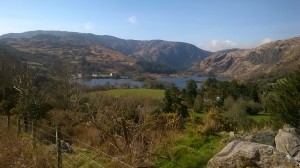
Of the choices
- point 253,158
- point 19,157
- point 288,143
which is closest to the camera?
point 253,158

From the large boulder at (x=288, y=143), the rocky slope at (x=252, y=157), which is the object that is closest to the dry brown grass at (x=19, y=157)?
the rocky slope at (x=252, y=157)

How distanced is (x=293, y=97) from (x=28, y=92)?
50.7 ft

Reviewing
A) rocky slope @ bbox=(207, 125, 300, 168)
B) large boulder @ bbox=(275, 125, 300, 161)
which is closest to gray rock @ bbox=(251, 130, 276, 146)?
large boulder @ bbox=(275, 125, 300, 161)

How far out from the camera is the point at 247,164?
780cm

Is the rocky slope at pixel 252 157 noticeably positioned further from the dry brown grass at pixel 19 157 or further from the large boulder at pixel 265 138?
the dry brown grass at pixel 19 157

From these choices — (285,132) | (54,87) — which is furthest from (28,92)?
(54,87)

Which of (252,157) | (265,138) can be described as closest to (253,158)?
(252,157)

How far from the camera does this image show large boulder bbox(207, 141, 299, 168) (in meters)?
7.78

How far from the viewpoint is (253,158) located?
791 centimetres

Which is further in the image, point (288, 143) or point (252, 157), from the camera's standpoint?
point (288, 143)

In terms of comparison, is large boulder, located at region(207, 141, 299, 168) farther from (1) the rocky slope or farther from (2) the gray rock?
(2) the gray rock

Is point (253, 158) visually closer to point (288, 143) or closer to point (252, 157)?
point (252, 157)

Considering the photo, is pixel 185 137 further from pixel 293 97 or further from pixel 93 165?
pixel 293 97

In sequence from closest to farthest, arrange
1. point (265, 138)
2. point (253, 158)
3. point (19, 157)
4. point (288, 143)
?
point (253, 158) → point (19, 157) → point (288, 143) → point (265, 138)
